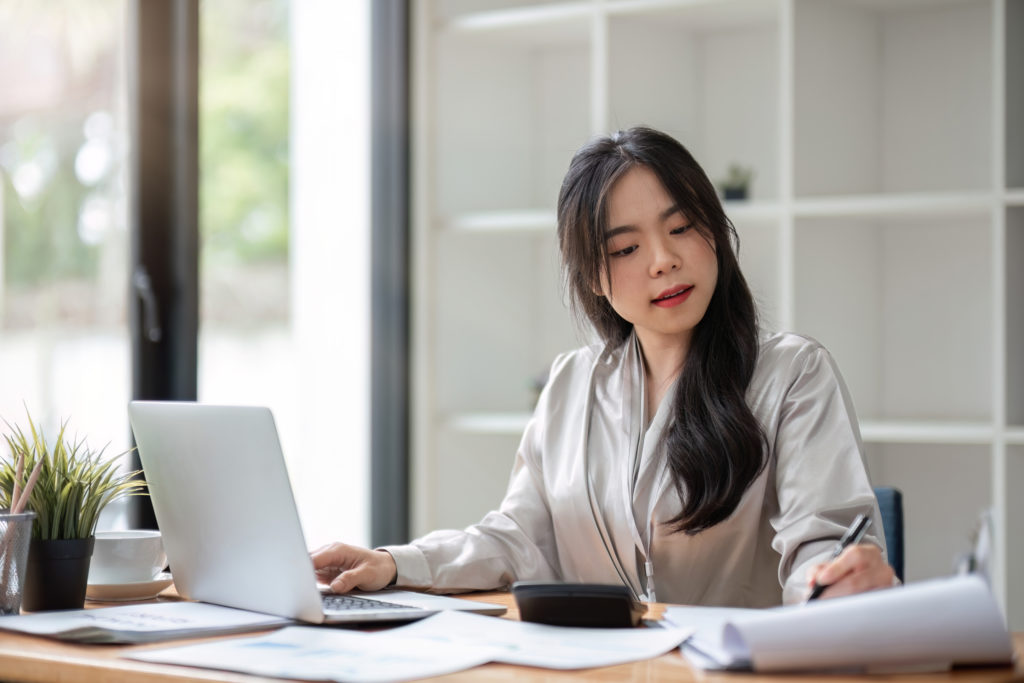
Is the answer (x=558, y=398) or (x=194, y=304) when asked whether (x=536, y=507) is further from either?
(x=194, y=304)

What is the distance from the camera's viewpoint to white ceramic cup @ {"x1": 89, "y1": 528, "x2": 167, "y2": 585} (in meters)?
1.62

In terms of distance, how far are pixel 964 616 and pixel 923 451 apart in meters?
2.01

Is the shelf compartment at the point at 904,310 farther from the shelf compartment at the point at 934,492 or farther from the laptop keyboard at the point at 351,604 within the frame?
the laptop keyboard at the point at 351,604

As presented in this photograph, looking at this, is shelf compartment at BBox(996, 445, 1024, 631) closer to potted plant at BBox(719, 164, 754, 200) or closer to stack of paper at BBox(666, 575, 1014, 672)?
potted plant at BBox(719, 164, 754, 200)

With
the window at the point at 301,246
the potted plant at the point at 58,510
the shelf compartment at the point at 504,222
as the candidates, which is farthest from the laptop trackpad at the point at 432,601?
the window at the point at 301,246

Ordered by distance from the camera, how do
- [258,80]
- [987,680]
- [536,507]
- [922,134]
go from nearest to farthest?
1. [987,680]
2. [536,507]
3. [922,134]
4. [258,80]

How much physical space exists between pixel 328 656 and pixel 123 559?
551 mm

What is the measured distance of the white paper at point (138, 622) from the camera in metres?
1.32

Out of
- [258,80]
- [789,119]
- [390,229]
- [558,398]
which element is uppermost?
[258,80]

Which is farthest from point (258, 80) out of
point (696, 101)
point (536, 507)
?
point (536, 507)

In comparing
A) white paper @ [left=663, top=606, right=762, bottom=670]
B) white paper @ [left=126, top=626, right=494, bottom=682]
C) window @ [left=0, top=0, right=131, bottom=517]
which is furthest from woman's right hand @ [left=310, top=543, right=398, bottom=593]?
window @ [left=0, top=0, right=131, bottom=517]

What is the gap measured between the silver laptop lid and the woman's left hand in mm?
556

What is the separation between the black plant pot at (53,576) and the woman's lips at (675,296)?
2.89ft

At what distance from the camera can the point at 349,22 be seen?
3.66 m
